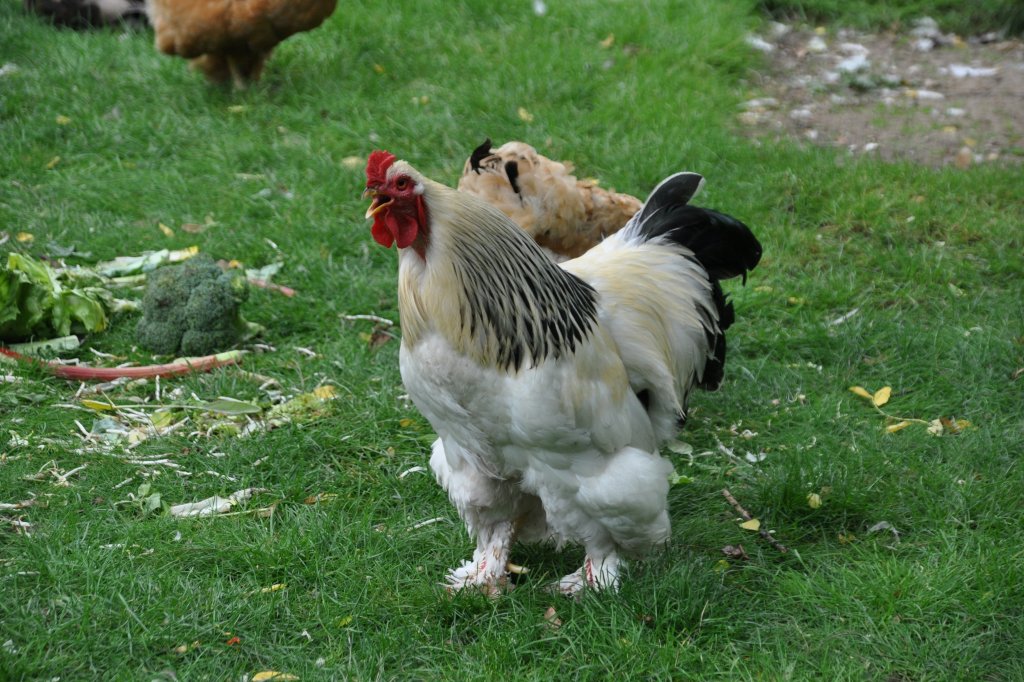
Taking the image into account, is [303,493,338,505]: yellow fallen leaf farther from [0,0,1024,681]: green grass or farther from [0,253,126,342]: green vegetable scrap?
[0,253,126,342]: green vegetable scrap

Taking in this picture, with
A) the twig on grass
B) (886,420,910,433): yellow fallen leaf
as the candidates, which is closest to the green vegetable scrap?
the twig on grass

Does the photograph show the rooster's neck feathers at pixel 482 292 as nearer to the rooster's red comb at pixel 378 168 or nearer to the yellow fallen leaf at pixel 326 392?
→ the rooster's red comb at pixel 378 168

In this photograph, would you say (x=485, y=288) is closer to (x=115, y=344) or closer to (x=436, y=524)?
(x=436, y=524)

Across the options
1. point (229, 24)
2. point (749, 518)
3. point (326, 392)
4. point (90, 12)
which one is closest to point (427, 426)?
point (326, 392)

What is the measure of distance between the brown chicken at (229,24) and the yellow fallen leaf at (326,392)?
381 cm

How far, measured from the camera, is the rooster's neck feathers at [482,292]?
3.25m

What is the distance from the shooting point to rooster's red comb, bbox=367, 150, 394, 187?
316cm

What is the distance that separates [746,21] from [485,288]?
7.09m

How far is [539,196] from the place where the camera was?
5.00 meters

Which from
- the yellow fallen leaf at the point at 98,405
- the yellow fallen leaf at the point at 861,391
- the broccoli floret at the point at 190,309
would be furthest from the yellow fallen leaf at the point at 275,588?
the yellow fallen leaf at the point at 861,391

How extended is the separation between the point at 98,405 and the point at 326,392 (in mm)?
Answer: 1081

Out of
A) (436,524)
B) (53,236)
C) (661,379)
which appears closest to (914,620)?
(661,379)

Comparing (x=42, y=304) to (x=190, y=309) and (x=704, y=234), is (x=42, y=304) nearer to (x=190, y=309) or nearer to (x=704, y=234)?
(x=190, y=309)

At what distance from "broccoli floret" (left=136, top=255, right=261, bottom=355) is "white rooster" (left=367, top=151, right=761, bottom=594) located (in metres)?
1.96
